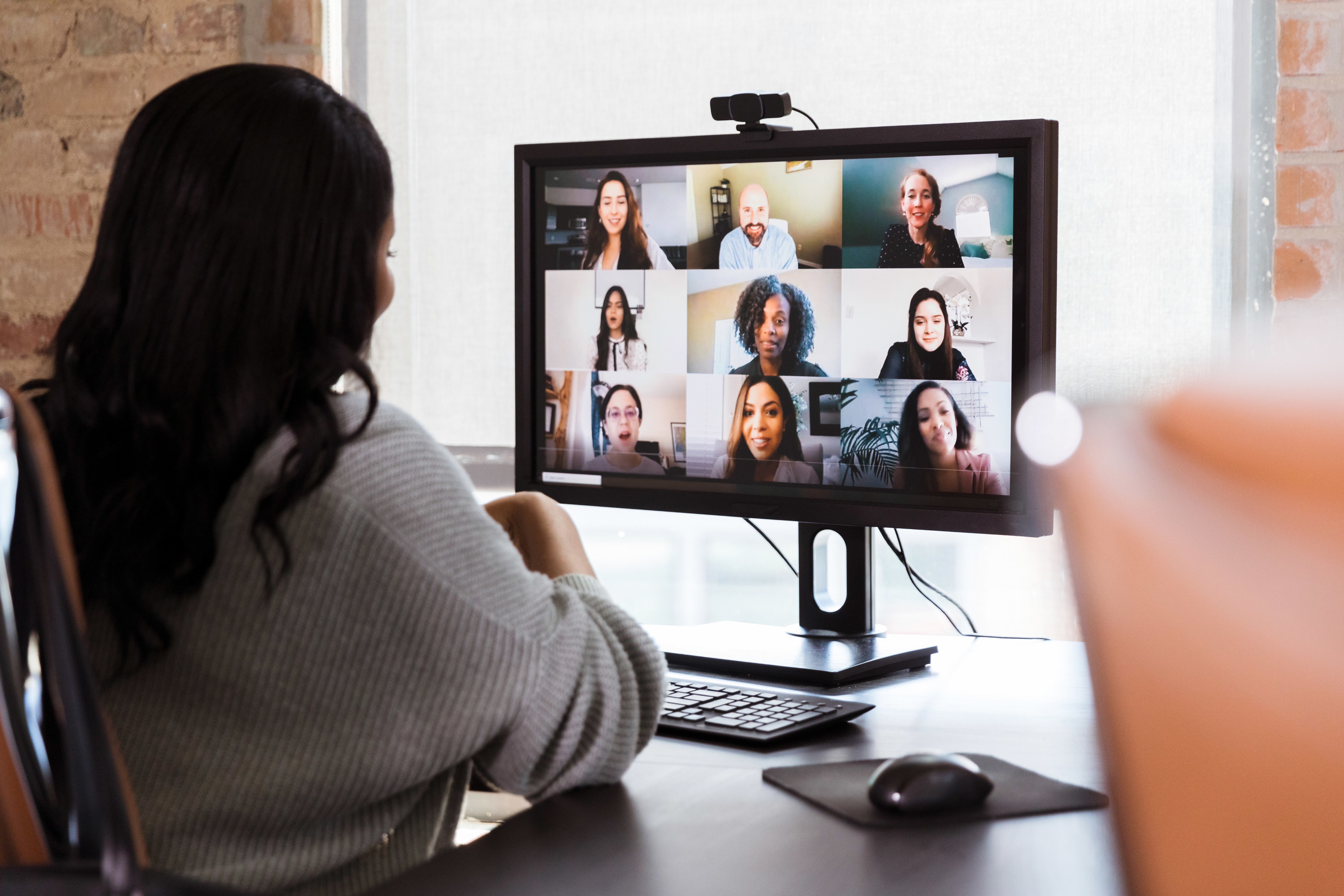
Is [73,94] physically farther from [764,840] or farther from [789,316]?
[764,840]

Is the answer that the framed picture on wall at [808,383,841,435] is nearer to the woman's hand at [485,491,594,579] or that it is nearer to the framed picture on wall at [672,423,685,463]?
the framed picture on wall at [672,423,685,463]

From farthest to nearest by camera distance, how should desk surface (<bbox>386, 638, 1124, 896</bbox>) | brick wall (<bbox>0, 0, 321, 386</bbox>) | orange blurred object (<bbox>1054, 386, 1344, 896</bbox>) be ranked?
1. brick wall (<bbox>0, 0, 321, 386</bbox>)
2. desk surface (<bbox>386, 638, 1124, 896</bbox>)
3. orange blurred object (<bbox>1054, 386, 1344, 896</bbox>)

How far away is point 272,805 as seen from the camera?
740mm

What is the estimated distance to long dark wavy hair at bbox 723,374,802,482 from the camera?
1.30 metres

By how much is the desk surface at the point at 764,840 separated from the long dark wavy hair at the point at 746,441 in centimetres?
36

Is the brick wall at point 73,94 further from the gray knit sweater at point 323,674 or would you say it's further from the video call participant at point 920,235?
the gray knit sweater at point 323,674

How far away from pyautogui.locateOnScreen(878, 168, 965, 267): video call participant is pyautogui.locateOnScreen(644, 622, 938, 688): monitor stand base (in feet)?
1.31

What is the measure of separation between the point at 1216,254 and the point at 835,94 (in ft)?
1.81

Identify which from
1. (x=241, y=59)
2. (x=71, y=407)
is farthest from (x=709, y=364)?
(x=241, y=59)

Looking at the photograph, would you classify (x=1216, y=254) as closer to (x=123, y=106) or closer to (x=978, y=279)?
(x=978, y=279)

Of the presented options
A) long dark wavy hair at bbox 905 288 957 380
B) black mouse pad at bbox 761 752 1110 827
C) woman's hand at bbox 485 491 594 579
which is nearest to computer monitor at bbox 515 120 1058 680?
long dark wavy hair at bbox 905 288 957 380

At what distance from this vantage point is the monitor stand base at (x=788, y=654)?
4.00 feet

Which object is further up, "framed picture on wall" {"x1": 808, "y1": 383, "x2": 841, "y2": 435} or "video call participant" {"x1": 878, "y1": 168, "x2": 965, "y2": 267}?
"video call participant" {"x1": 878, "y1": 168, "x2": 965, "y2": 267}

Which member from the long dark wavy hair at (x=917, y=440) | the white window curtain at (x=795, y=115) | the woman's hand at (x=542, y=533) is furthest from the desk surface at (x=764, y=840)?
the white window curtain at (x=795, y=115)
